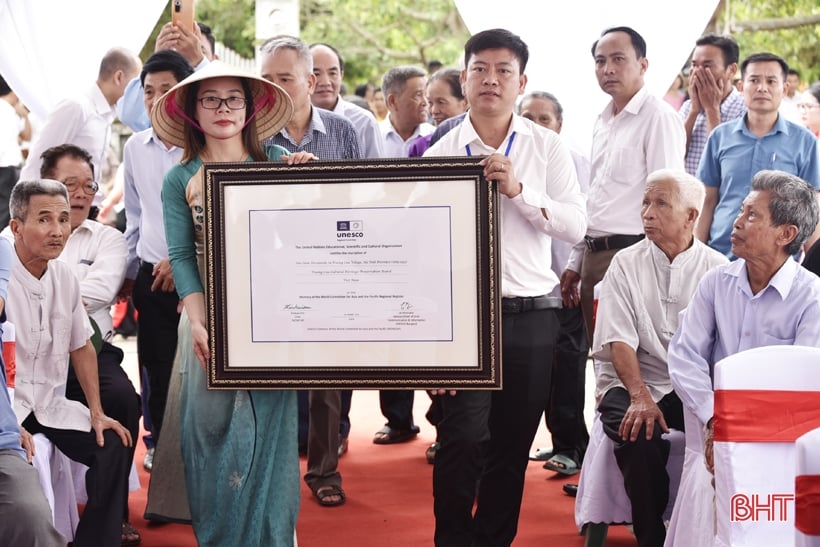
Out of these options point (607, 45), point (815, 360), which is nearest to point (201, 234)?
point (815, 360)

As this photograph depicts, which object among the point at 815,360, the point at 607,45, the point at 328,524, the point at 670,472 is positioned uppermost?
the point at 607,45

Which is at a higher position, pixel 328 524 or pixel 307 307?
pixel 307 307

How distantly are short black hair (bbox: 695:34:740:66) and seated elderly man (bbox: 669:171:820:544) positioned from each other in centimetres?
227

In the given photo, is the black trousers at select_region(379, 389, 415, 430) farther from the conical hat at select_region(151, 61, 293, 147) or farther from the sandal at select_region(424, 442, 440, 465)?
the conical hat at select_region(151, 61, 293, 147)

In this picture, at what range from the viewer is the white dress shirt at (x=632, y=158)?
493 cm

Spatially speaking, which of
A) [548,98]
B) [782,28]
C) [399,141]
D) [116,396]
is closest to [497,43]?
[116,396]

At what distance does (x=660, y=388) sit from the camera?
4.00m

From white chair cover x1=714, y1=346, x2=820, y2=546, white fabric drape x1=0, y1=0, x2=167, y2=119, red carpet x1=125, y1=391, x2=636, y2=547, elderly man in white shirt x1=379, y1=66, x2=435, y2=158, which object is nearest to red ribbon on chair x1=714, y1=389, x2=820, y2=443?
white chair cover x1=714, y1=346, x2=820, y2=546

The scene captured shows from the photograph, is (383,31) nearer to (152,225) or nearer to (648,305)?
(152,225)

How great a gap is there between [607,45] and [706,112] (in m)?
0.96

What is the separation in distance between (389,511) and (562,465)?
1047 millimetres

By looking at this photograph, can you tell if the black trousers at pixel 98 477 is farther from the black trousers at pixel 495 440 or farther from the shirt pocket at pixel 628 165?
the shirt pocket at pixel 628 165

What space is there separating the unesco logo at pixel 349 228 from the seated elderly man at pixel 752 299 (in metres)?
1.09

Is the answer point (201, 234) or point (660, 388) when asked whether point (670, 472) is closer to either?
Answer: point (660, 388)
